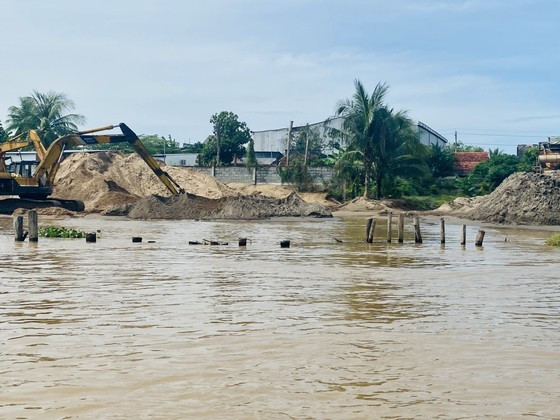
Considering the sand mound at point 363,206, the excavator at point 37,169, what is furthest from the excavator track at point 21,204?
the sand mound at point 363,206

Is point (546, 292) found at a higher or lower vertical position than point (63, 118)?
lower

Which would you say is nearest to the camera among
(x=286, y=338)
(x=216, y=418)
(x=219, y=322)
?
(x=216, y=418)

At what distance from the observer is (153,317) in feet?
42.1

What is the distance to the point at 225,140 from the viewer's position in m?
76.4

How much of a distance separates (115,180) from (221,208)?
1615 centimetres

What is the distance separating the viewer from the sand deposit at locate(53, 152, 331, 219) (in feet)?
155

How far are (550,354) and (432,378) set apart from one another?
6.86 ft

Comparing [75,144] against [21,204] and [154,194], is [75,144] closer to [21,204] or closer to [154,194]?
[21,204]

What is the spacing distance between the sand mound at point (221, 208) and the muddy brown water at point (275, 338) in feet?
78.4

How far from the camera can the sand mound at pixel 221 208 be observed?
46.9m

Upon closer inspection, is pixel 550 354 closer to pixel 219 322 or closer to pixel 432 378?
pixel 432 378

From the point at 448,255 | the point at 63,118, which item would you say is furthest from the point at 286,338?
the point at 63,118

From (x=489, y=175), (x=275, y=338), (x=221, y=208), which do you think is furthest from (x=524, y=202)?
(x=275, y=338)

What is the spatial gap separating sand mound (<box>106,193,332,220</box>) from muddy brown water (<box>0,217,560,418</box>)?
941 inches
